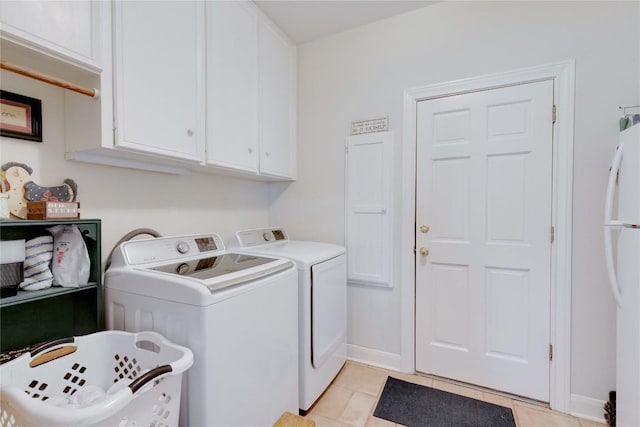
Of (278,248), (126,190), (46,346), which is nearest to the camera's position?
(46,346)

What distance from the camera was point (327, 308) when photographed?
1847mm

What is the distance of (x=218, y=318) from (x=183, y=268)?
0.40 meters

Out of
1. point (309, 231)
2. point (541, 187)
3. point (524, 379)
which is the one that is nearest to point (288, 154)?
point (309, 231)

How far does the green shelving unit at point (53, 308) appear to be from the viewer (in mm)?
1077

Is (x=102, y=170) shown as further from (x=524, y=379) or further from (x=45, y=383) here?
(x=524, y=379)

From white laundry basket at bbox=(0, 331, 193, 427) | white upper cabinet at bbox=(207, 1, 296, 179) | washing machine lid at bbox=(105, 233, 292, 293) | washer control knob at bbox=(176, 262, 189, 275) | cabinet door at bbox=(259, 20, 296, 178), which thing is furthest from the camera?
cabinet door at bbox=(259, 20, 296, 178)

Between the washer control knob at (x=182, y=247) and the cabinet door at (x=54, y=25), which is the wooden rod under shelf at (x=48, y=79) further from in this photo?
the washer control knob at (x=182, y=247)

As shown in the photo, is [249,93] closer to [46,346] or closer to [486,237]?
[46,346]

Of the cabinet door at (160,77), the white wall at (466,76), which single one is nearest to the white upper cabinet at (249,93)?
A: the cabinet door at (160,77)

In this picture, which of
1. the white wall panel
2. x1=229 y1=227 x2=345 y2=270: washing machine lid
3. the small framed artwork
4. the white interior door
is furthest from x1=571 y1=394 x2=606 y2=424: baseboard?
the small framed artwork

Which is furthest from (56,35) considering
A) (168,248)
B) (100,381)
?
(100,381)

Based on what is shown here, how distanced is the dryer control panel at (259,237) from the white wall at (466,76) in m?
0.18

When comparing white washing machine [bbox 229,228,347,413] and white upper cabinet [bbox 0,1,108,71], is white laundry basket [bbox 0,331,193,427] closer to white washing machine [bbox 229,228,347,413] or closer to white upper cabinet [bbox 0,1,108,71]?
white washing machine [bbox 229,228,347,413]

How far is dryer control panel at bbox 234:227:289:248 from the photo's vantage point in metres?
1.98
